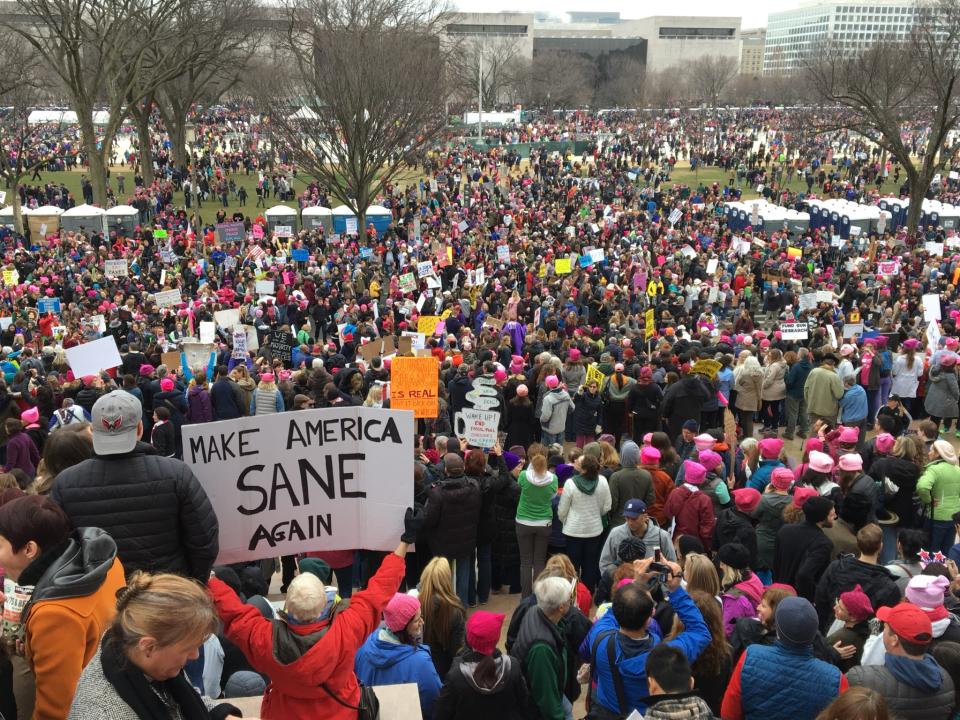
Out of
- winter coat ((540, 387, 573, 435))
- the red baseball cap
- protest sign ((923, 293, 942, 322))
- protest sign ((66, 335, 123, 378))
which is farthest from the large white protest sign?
protest sign ((923, 293, 942, 322))

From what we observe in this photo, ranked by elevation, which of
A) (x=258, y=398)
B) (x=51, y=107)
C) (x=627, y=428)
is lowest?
(x=627, y=428)

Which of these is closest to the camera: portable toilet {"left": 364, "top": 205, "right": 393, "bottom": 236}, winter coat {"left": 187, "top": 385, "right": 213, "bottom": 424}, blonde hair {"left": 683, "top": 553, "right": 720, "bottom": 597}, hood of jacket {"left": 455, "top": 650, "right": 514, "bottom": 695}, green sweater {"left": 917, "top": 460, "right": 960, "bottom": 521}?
hood of jacket {"left": 455, "top": 650, "right": 514, "bottom": 695}

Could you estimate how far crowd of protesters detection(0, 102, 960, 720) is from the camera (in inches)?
141

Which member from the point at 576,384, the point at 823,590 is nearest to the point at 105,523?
the point at 823,590

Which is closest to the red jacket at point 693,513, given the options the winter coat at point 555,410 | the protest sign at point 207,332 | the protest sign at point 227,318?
the winter coat at point 555,410

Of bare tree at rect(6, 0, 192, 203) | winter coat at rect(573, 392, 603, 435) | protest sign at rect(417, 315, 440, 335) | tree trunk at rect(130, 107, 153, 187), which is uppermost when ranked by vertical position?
bare tree at rect(6, 0, 192, 203)

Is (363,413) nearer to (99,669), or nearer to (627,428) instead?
(99,669)

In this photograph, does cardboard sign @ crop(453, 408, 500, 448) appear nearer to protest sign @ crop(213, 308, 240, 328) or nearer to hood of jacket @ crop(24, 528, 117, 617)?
hood of jacket @ crop(24, 528, 117, 617)

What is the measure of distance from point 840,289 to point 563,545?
1827 centimetres

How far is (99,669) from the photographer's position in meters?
2.65

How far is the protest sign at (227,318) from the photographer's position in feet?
60.9

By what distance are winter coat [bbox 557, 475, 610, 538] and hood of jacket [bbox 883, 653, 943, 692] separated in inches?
128

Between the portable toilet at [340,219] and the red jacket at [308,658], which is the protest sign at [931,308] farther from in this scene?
the portable toilet at [340,219]

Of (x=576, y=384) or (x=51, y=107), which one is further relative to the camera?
(x=51, y=107)
